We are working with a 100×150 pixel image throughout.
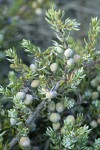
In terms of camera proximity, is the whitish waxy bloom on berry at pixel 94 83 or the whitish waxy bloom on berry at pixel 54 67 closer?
the whitish waxy bloom on berry at pixel 54 67

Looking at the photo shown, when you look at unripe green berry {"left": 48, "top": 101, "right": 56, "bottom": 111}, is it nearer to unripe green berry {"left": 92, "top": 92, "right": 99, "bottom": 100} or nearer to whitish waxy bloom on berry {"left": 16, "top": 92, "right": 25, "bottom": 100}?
whitish waxy bloom on berry {"left": 16, "top": 92, "right": 25, "bottom": 100}

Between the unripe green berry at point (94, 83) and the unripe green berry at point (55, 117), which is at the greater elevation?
the unripe green berry at point (94, 83)

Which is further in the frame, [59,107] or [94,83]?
[94,83]

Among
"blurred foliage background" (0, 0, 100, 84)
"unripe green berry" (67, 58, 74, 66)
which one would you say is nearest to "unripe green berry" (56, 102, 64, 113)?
"unripe green berry" (67, 58, 74, 66)

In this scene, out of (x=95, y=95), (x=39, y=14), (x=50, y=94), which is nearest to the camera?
(x=50, y=94)

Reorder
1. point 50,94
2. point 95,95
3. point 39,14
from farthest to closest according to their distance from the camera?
point 39,14 → point 95,95 → point 50,94

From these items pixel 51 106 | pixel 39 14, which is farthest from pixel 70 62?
pixel 39 14

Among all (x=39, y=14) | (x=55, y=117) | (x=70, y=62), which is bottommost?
(x=55, y=117)

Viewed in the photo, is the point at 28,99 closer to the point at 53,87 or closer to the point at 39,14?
the point at 53,87

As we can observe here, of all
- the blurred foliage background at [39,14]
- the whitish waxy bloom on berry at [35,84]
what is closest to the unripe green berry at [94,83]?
the whitish waxy bloom on berry at [35,84]

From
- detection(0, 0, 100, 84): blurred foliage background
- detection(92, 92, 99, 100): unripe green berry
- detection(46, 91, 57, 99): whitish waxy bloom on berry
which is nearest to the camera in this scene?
detection(46, 91, 57, 99): whitish waxy bloom on berry

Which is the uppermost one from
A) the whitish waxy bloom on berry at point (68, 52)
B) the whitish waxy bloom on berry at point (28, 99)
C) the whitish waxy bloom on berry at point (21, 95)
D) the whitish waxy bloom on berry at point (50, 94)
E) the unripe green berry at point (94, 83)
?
the whitish waxy bloom on berry at point (68, 52)

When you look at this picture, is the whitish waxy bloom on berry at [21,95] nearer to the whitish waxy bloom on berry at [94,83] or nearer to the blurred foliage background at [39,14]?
the whitish waxy bloom on berry at [94,83]

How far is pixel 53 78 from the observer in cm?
80
